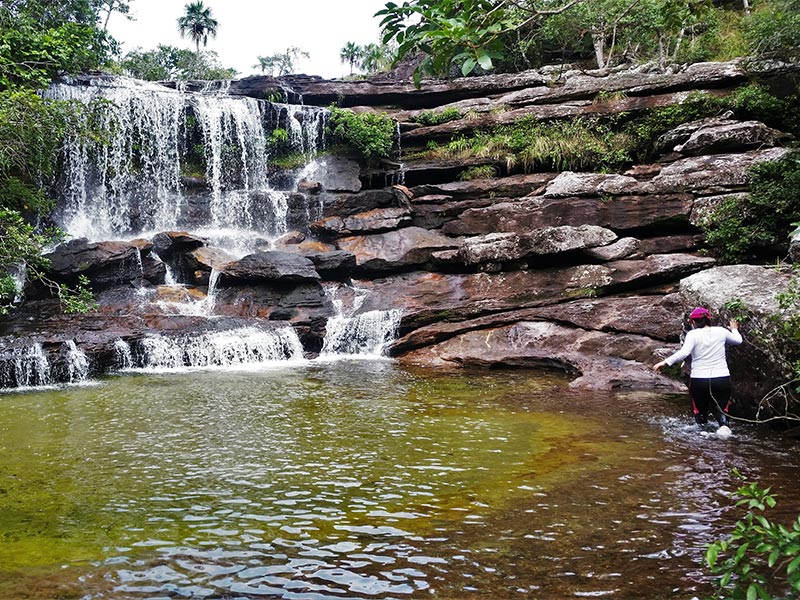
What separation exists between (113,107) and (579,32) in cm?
2172

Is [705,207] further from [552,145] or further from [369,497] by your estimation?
[369,497]

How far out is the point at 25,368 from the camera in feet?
41.5

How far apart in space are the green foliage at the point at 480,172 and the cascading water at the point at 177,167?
24.2 feet

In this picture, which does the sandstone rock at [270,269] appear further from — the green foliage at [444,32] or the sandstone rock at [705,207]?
the green foliage at [444,32]

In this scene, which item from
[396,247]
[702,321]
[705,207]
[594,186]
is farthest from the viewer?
[396,247]

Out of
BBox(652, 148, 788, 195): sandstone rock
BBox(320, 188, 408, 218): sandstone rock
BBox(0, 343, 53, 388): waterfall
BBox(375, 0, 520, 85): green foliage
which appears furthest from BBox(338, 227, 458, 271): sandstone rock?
BBox(375, 0, 520, 85): green foliage

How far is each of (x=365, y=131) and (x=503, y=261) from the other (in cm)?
1106

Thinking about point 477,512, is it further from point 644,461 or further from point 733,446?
point 733,446

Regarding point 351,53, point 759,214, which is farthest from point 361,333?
point 351,53

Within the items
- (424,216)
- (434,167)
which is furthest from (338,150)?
(424,216)

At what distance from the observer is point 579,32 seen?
93.7 feet

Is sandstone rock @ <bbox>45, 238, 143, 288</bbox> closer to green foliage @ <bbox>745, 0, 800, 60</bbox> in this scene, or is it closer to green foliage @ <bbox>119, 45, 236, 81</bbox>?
green foliage @ <bbox>745, 0, 800, 60</bbox>

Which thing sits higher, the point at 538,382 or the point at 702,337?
the point at 702,337

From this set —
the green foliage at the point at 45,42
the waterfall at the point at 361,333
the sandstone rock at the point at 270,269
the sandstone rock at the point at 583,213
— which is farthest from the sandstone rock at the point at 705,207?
the green foliage at the point at 45,42
